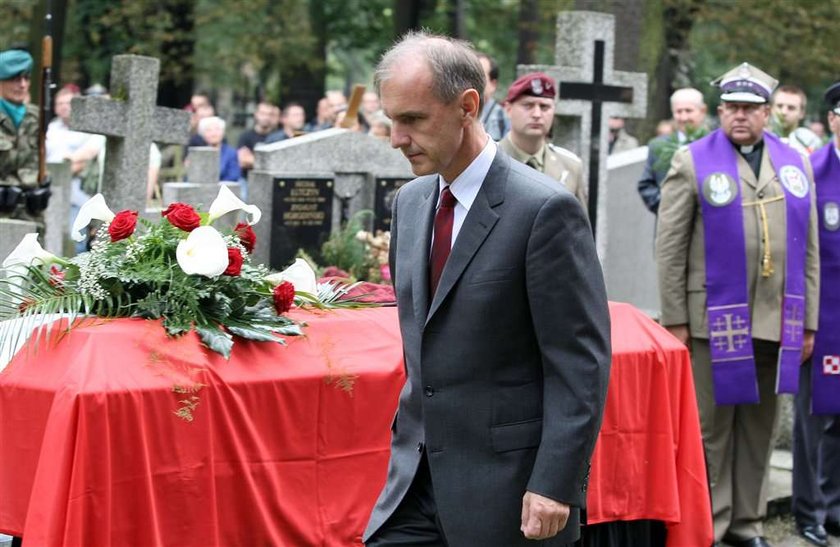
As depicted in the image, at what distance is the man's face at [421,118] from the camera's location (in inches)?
137

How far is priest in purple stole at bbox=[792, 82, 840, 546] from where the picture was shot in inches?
289

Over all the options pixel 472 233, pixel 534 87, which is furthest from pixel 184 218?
pixel 534 87

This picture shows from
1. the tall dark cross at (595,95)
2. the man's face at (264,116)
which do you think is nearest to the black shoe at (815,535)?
the tall dark cross at (595,95)

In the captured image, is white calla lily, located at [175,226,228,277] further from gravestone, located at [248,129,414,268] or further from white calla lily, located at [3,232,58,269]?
gravestone, located at [248,129,414,268]

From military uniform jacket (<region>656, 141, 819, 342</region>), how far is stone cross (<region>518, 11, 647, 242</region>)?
8.13 ft

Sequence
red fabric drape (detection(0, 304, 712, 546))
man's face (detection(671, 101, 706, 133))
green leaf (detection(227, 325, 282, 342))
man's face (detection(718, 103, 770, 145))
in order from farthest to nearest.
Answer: man's face (detection(671, 101, 706, 133)), man's face (detection(718, 103, 770, 145)), green leaf (detection(227, 325, 282, 342)), red fabric drape (detection(0, 304, 712, 546))

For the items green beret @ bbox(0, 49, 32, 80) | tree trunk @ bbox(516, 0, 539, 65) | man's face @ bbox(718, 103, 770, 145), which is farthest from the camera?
tree trunk @ bbox(516, 0, 539, 65)

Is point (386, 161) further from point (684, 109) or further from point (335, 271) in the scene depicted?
point (335, 271)

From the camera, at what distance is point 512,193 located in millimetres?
3600

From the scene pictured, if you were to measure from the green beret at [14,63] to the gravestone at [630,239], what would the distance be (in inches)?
191

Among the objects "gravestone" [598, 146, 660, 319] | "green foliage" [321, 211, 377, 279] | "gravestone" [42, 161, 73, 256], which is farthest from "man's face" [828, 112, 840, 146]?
"gravestone" [42, 161, 73, 256]

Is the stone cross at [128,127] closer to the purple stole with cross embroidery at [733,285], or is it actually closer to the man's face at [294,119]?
the purple stole with cross embroidery at [733,285]

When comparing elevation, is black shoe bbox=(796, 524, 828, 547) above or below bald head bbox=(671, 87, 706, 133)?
below

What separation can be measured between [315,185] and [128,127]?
169cm
